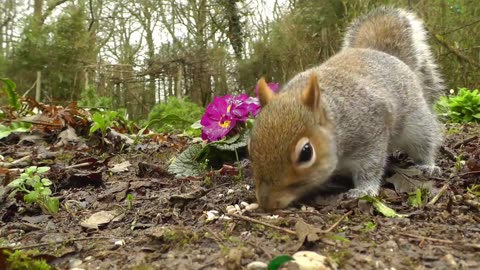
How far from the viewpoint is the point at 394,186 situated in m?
2.16

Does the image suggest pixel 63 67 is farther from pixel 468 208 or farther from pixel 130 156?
pixel 468 208

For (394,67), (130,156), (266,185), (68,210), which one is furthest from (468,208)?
(130,156)

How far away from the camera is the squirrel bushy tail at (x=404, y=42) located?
119 inches

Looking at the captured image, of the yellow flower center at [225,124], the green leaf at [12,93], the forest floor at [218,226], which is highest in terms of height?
the green leaf at [12,93]

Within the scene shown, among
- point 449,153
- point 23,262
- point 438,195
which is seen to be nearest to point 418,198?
point 438,195

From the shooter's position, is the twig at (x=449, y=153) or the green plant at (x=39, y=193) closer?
the green plant at (x=39, y=193)

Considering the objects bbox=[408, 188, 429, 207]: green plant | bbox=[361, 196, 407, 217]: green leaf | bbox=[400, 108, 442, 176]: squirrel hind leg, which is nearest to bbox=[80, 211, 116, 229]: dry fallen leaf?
bbox=[361, 196, 407, 217]: green leaf

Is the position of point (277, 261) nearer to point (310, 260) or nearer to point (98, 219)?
point (310, 260)

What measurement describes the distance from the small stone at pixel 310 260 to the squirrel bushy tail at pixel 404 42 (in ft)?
6.38

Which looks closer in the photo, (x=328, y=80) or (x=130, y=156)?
(x=328, y=80)

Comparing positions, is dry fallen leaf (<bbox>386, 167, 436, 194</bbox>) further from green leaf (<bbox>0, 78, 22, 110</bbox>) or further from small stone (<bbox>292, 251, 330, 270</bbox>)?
green leaf (<bbox>0, 78, 22, 110</bbox>)

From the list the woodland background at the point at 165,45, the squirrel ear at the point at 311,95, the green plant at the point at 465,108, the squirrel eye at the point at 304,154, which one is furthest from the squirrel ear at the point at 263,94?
the woodland background at the point at 165,45

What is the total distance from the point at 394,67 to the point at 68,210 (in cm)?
167

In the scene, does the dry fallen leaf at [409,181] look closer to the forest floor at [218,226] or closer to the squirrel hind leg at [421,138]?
the forest floor at [218,226]
